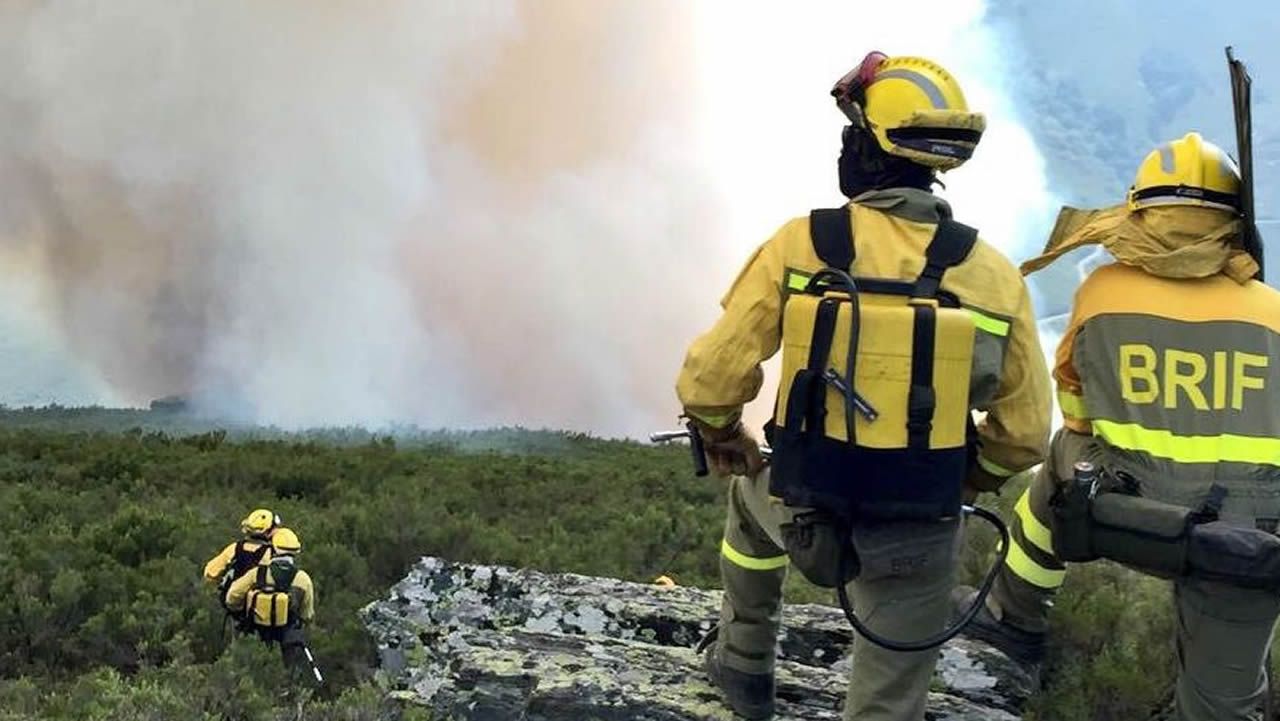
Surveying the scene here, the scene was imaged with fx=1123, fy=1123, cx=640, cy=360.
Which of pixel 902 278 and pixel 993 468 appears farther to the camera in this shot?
pixel 993 468

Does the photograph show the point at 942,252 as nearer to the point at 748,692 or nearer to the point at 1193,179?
the point at 1193,179

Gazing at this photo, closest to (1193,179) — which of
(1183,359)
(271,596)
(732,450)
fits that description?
(1183,359)

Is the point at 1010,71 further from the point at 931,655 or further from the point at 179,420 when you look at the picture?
the point at 931,655

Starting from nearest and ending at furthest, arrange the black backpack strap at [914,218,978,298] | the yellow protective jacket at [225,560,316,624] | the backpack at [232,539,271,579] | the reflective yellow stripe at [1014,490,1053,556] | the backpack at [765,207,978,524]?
the backpack at [765,207,978,524], the black backpack strap at [914,218,978,298], the reflective yellow stripe at [1014,490,1053,556], the yellow protective jacket at [225,560,316,624], the backpack at [232,539,271,579]

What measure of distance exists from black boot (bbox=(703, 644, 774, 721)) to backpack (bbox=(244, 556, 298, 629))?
281 centimetres

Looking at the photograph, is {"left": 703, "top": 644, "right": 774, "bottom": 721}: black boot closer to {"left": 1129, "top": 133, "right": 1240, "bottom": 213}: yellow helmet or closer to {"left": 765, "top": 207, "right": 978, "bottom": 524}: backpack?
{"left": 765, "top": 207, "right": 978, "bottom": 524}: backpack

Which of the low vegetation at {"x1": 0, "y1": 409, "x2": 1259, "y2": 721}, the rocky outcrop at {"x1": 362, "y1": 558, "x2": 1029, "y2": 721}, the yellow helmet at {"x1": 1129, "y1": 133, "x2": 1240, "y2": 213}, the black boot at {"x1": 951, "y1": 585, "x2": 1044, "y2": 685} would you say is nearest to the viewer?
the yellow helmet at {"x1": 1129, "y1": 133, "x2": 1240, "y2": 213}

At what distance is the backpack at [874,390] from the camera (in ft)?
8.04

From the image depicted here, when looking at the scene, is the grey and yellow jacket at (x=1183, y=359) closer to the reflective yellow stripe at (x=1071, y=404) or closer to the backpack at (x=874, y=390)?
the reflective yellow stripe at (x=1071, y=404)

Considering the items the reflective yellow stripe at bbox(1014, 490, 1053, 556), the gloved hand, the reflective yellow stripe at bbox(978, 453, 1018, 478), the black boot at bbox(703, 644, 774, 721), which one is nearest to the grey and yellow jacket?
the reflective yellow stripe at bbox(978, 453, 1018, 478)

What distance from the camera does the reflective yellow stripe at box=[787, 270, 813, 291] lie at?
2621 mm

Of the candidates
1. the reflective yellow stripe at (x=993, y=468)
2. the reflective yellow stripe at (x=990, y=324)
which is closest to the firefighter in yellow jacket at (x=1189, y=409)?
the reflective yellow stripe at (x=993, y=468)

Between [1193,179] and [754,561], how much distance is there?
5.25 ft

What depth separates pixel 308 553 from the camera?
6602 millimetres
